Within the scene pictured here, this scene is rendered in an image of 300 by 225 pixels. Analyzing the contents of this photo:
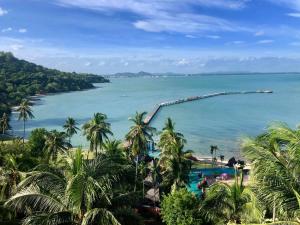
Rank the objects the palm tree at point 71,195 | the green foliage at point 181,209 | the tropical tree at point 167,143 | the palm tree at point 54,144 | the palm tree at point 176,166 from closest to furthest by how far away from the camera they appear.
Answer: the palm tree at point 71,195 → the green foliage at point 181,209 → the palm tree at point 176,166 → the tropical tree at point 167,143 → the palm tree at point 54,144

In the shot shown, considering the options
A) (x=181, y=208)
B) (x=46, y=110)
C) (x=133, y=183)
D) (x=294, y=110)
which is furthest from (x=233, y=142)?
(x=46, y=110)

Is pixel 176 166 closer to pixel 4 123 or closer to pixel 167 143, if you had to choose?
pixel 167 143

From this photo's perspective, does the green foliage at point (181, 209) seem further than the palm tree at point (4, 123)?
No

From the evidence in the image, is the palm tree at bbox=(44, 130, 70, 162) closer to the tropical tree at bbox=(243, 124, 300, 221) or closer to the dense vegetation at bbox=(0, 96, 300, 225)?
the dense vegetation at bbox=(0, 96, 300, 225)

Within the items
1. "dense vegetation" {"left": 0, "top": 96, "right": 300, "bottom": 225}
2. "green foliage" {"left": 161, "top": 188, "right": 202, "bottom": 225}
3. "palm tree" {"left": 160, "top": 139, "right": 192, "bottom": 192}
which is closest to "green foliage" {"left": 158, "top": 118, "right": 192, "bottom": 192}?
"palm tree" {"left": 160, "top": 139, "right": 192, "bottom": 192}

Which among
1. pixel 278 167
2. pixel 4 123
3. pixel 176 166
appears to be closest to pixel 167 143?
pixel 176 166

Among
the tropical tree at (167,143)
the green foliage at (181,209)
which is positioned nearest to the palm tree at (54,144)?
the tropical tree at (167,143)

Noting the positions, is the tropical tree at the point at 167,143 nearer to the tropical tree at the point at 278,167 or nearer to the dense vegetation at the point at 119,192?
the dense vegetation at the point at 119,192
